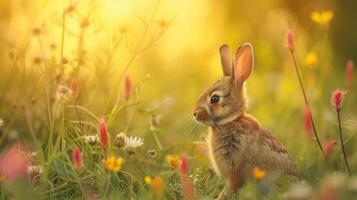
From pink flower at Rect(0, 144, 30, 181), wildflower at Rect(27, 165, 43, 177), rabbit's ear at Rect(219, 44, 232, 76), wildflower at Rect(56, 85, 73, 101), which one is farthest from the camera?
rabbit's ear at Rect(219, 44, 232, 76)

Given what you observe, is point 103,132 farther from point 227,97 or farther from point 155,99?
point 155,99

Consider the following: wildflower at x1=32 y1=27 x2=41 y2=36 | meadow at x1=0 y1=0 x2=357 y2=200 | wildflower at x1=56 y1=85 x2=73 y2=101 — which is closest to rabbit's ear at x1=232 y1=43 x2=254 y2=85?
meadow at x1=0 y1=0 x2=357 y2=200

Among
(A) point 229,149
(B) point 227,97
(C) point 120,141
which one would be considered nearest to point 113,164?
(C) point 120,141

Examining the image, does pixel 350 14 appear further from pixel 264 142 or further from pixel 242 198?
pixel 242 198

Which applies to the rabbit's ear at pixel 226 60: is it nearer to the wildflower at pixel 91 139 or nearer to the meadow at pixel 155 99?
the meadow at pixel 155 99

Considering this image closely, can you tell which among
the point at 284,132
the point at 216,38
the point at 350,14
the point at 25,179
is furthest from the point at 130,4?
the point at 25,179

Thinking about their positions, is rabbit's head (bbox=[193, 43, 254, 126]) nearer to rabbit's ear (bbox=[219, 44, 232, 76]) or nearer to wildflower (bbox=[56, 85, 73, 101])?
rabbit's ear (bbox=[219, 44, 232, 76])

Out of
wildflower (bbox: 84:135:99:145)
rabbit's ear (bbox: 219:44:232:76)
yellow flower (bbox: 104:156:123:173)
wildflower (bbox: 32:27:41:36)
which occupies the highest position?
wildflower (bbox: 32:27:41:36)
